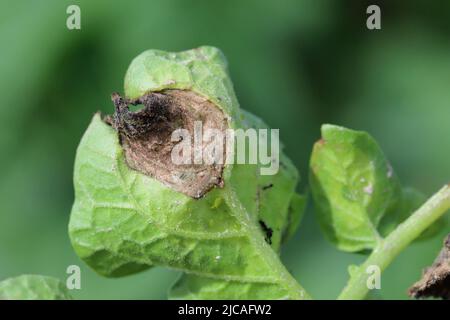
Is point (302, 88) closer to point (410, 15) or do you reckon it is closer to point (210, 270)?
point (410, 15)

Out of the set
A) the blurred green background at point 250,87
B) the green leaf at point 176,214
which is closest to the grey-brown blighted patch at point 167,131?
the green leaf at point 176,214

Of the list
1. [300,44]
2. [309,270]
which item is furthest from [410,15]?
[309,270]

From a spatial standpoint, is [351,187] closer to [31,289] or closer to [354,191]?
[354,191]

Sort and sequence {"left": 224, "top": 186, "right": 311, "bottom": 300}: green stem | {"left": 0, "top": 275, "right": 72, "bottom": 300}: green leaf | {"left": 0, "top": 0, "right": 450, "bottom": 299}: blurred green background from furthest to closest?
{"left": 0, "top": 0, "right": 450, "bottom": 299}: blurred green background
{"left": 224, "top": 186, "right": 311, "bottom": 300}: green stem
{"left": 0, "top": 275, "right": 72, "bottom": 300}: green leaf

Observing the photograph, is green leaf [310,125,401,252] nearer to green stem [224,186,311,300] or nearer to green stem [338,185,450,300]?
green stem [338,185,450,300]

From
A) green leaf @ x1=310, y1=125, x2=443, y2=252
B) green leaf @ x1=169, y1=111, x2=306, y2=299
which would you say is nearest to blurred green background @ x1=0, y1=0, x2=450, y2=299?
green leaf @ x1=310, y1=125, x2=443, y2=252

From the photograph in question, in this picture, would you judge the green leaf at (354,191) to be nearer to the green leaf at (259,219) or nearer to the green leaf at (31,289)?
the green leaf at (259,219)
